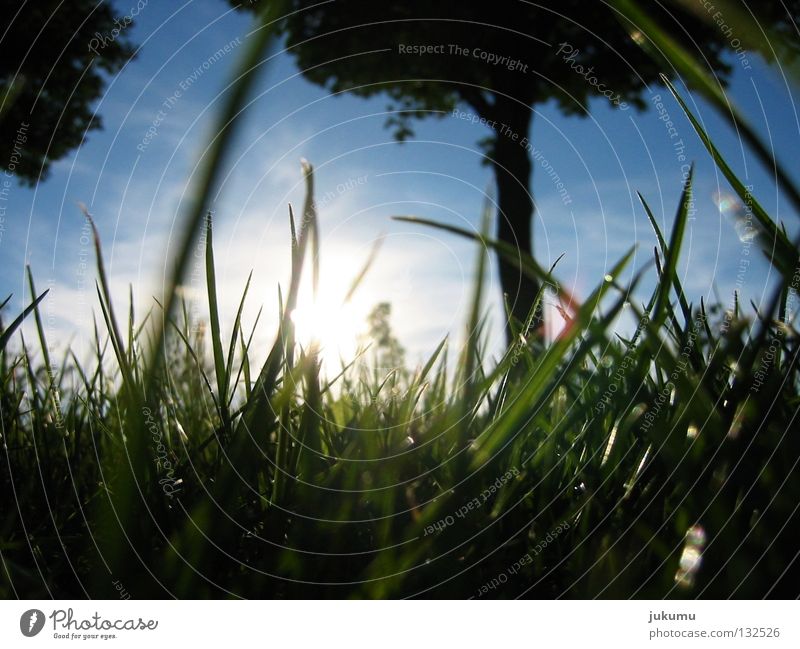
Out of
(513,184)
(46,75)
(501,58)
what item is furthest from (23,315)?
(501,58)

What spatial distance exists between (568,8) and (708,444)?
7.35ft

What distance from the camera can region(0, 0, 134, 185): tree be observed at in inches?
19.7

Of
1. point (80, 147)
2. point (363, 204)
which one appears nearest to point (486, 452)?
point (363, 204)

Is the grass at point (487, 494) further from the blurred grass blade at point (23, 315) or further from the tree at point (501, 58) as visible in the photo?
the tree at point (501, 58)

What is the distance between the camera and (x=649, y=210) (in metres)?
0.40

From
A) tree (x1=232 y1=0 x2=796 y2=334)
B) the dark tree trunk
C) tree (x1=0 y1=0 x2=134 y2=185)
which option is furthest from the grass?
the dark tree trunk

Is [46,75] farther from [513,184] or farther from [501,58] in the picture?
[501,58]

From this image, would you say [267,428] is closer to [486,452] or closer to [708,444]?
[486,452]

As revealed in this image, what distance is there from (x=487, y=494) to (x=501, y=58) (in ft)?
7.14

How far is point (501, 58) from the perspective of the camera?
7.20ft

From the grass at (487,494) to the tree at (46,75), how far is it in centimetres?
24

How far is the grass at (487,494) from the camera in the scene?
0.94 feet

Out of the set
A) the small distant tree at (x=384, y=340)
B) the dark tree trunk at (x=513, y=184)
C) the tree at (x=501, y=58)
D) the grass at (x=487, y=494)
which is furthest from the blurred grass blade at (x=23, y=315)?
the dark tree trunk at (x=513, y=184)
